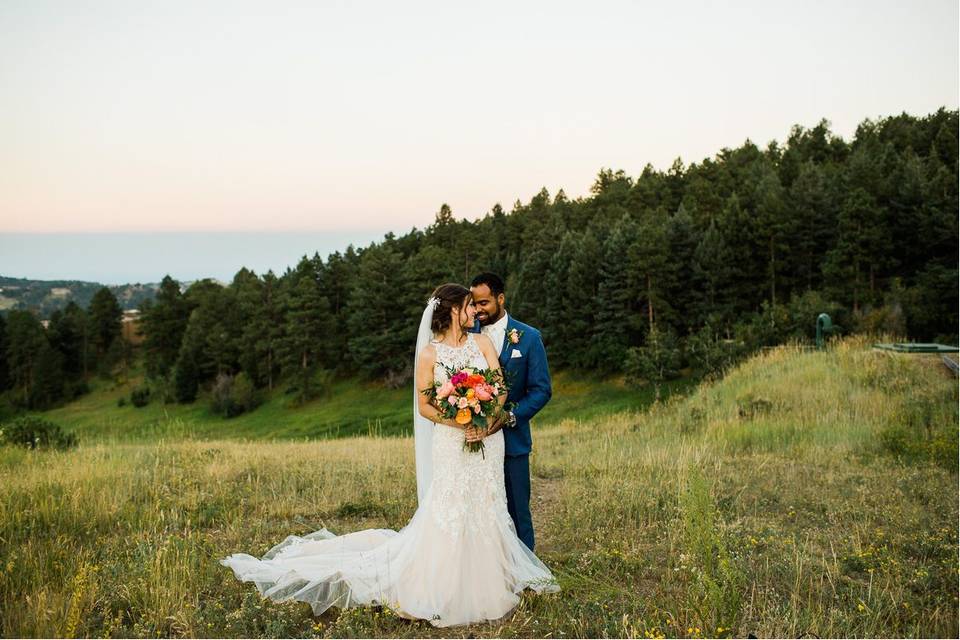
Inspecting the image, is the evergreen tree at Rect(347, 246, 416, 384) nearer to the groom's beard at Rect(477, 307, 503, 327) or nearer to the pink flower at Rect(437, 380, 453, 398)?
the groom's beard at Rect(477, 307, 503, 327)

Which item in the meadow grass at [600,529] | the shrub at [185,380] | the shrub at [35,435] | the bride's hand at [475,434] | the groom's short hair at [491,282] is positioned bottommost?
the shrub at [185,380]

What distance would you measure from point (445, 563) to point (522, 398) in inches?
59.3

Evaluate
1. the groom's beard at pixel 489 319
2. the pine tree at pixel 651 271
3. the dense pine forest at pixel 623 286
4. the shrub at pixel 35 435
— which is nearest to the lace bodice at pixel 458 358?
the groom's beard at pixel 489 319

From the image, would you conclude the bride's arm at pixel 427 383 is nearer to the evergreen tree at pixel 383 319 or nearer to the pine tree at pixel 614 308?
the pine tree at pixel 614 308

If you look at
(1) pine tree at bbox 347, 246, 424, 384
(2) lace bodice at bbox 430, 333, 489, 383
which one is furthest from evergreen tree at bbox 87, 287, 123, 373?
(2) lace bodice at bbox 430, 333, 489, 383

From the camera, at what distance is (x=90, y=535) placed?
6.73 metres

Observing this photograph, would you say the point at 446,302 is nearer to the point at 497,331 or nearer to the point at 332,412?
the point at 497,331

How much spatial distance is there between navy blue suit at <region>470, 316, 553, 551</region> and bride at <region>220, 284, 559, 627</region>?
25cm

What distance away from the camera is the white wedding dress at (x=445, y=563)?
5.07 meters

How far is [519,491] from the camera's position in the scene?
19.3 ft

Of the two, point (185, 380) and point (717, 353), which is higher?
point (717, 353)

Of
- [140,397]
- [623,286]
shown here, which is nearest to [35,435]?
[623,286]

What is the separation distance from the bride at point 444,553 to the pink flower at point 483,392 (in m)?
0.33

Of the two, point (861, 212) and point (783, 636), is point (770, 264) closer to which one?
point (861, 212)
